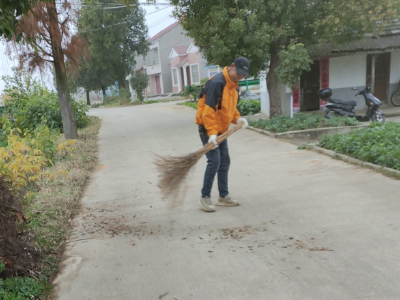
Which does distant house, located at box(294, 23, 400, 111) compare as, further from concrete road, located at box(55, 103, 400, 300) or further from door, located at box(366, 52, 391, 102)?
concrete road, located at box(55, 103, 400, 300)

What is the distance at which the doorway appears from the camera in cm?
1487

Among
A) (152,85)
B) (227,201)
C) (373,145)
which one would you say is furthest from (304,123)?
(152,85)

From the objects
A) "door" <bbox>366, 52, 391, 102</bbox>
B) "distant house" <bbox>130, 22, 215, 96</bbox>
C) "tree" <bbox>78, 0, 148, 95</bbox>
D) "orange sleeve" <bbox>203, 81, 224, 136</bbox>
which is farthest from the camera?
"distant house" <bbox>130, 22, 215, 96</bbox>

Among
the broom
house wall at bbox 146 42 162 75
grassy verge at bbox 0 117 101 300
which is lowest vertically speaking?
grassy verge at bbox 0 117 101 300

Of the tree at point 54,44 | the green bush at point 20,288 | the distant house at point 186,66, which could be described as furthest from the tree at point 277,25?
the distant house at point 186,66

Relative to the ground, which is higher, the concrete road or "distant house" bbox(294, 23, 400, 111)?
"distant house" bbox(294, 23, 400, 111)

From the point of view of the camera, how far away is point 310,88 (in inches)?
590

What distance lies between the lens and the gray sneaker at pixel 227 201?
15.8 ft

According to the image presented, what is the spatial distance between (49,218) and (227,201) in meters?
2.13

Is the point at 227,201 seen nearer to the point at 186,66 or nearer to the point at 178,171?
the point at 178,171

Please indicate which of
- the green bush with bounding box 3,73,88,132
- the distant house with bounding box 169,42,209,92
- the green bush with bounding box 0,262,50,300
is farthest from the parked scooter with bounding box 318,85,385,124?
the distant house with bounding box 169,42,209,92

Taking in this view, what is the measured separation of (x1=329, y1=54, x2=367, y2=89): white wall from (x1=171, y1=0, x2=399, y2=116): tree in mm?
3569

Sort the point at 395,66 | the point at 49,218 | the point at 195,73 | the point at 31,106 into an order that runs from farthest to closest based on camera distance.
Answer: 1. the point at 195,73
2. the point at 395,66
3. the point at 31,106
4. the point at 49,218

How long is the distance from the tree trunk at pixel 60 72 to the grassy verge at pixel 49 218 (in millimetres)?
2839
